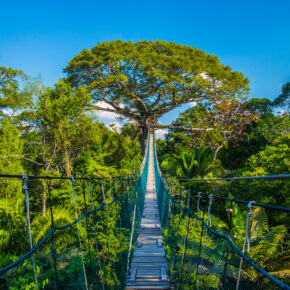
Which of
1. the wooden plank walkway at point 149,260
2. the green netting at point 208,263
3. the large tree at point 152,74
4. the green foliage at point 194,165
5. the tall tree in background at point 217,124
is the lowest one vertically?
the wooden plank walkway at point 149,260

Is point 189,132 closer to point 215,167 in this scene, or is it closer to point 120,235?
point 215,167

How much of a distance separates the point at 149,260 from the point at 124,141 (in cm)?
796

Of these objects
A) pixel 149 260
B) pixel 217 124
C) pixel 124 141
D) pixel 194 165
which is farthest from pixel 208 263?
pixel 217 124

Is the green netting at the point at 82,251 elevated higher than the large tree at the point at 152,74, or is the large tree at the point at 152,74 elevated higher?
the large tree at the point at 152,74

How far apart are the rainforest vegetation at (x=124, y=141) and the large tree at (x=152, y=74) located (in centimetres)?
5

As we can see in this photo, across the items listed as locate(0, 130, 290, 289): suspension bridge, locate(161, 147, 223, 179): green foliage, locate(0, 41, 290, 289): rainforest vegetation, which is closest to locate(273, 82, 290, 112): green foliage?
locate(0, 41, 290, 289): rainforest vegetation

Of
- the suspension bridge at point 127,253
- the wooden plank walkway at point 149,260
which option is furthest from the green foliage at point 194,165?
the wooden plank walkway at point 149,260

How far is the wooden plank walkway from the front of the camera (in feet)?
10.1

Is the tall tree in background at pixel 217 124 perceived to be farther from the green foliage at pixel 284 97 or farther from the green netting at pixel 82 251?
the green netting at pixel 82 251

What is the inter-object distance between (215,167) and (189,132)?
4.81 meters

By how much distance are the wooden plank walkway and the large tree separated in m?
7.49

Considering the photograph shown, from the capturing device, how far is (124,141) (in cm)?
1125

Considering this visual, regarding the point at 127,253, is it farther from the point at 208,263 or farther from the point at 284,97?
the point at 284,97

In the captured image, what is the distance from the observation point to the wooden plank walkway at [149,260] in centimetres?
308
